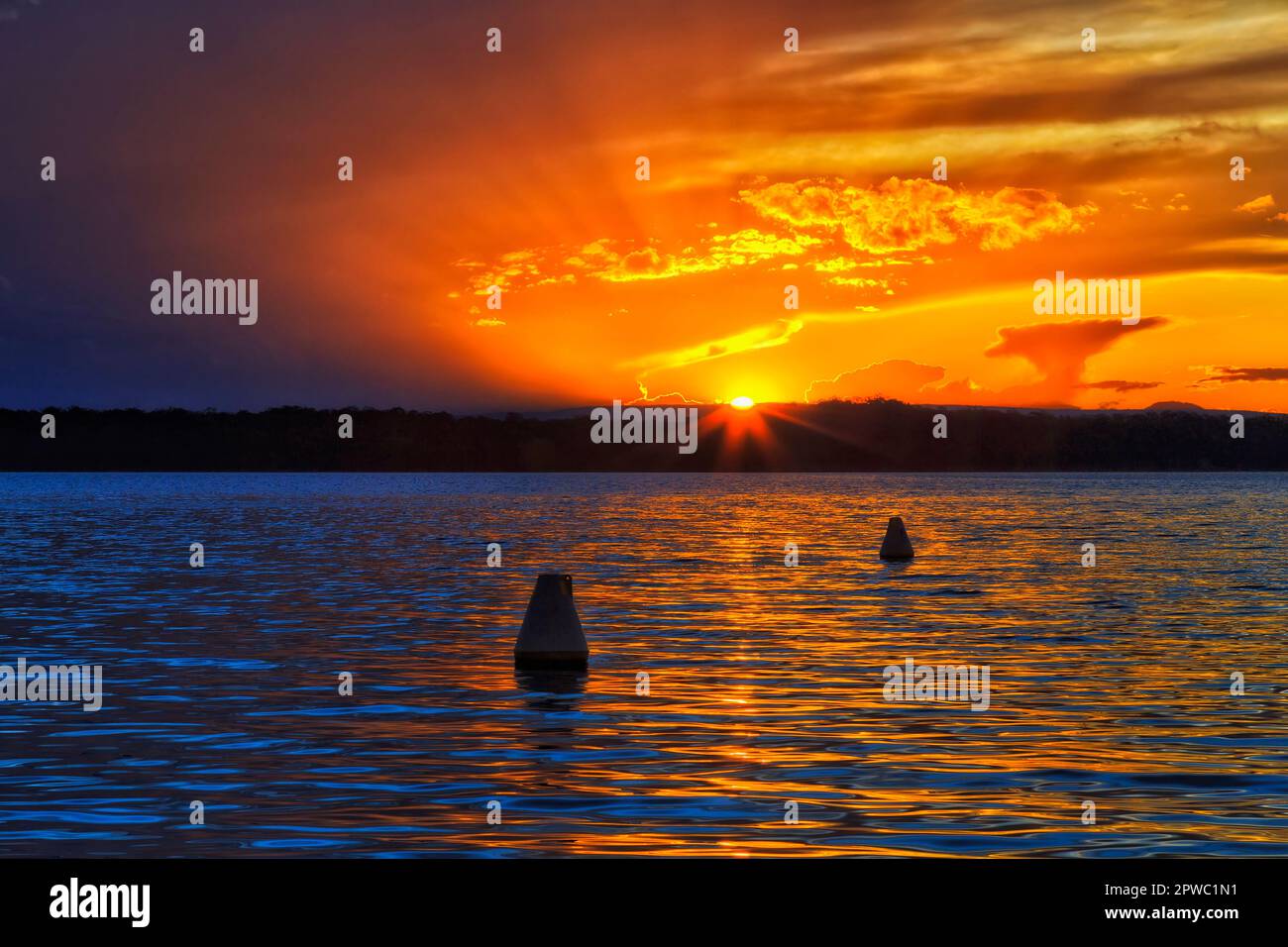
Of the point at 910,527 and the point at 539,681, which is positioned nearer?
the point at 539,681

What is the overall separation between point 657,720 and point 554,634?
186 inches

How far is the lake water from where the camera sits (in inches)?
451

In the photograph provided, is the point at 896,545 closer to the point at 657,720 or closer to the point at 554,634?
the point at 554,634

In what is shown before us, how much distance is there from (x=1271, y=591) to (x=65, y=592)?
96.3 ft

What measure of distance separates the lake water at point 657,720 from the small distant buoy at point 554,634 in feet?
1.81

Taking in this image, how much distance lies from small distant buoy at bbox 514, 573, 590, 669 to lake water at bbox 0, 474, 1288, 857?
21.7 inches

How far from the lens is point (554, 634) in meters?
21.9

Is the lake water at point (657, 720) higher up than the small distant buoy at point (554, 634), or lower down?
lower down

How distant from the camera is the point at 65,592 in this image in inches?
1515

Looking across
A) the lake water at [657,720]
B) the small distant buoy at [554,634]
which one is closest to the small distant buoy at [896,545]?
the lake water at [657,720]

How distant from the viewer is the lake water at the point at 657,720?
37.6 ft

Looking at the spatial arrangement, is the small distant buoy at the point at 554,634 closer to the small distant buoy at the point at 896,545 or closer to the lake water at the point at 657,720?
the lake water at the point at 657,720
